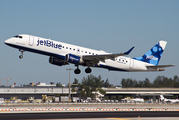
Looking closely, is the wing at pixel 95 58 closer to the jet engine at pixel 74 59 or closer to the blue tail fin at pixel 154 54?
the jet engine at pixel 74 59

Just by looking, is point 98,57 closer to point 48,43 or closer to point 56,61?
point 56,61

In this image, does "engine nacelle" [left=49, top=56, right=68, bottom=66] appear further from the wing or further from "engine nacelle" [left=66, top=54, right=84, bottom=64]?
the wing

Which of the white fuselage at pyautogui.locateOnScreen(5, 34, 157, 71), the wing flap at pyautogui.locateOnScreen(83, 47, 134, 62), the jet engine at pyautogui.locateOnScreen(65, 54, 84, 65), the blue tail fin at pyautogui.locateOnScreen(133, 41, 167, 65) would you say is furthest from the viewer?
the blue tail fin at pyautogui.locateOnScreen(133, 41, 167, 65)

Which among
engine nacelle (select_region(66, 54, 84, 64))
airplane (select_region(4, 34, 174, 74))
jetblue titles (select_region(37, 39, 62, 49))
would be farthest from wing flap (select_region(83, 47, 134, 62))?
jetblue titles (select_region(37, 39, 62, 49))

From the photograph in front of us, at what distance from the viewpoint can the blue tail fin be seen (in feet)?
185

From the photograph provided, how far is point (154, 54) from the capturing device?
191ft

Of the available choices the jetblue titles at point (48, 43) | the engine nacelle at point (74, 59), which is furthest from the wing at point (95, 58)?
the jetblue titles at point (48, 43)

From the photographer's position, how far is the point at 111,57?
4706 cm

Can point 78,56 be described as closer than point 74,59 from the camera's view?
No

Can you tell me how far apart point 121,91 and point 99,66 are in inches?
2705

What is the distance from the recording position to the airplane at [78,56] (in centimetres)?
4362

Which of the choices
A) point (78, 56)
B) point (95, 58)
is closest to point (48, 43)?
point (78, 56)

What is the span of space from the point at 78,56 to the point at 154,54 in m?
19.5

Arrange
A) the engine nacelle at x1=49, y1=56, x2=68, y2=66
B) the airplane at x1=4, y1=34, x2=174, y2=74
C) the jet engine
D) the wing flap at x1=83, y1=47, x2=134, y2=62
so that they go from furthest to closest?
the engine nacelle at x1=49, y1=56, x2=68, y2=66 → the wing flap at x1=83, y1=47, x2=134, y2=62 → the jet engine → the airplane at x1=4, y1=34, x2=174, y2=74
